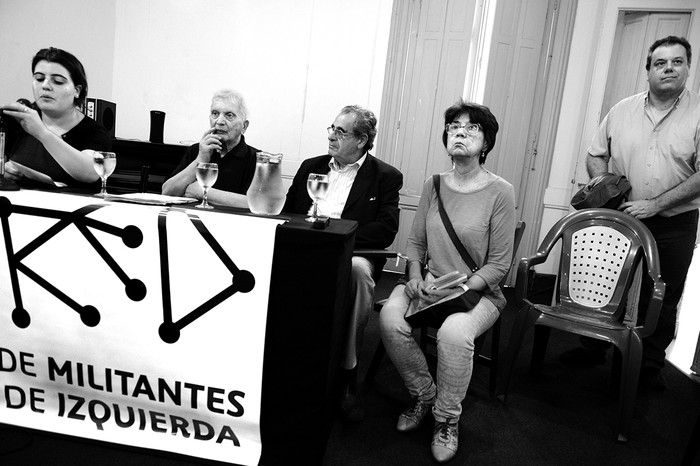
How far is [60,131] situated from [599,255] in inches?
97.9

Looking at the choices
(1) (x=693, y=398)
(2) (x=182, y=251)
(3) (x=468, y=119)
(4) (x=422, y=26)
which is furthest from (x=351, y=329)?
(4) (x=422, y=26)

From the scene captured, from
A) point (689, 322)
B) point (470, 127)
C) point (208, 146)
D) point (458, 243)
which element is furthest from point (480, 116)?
point (689, 322)

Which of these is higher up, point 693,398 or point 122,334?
point 122,334

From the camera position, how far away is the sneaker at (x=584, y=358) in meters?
2.87

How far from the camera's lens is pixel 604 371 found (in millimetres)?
2838

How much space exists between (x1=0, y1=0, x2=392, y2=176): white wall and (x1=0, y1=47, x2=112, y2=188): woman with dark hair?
247 centimetres

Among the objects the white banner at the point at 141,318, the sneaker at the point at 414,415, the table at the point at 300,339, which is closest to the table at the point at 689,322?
the sneaker at the point at 414,415

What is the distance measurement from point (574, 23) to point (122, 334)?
425 centimetres

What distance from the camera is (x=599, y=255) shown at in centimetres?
239

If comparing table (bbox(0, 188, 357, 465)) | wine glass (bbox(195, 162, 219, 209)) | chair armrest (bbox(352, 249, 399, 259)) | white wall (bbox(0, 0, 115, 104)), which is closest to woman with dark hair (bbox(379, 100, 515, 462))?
chair armrest (bbox(352, 249, 399, 259))

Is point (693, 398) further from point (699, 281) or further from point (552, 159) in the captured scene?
point (552, 159)

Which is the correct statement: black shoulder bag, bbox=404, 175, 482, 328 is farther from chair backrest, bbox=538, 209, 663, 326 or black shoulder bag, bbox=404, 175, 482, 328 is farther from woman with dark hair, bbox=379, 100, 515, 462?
chair backrest, bbox=538, 209, 663, 326

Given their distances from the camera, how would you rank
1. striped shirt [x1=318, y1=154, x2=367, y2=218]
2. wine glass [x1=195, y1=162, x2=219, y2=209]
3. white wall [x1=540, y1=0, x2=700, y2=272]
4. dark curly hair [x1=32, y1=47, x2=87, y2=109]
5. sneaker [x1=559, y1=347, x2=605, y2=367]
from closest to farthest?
1. wine glass [x1=195, y1=162, x2=219, y2=209]
2. dark curly hair [x1=32, y1=47, x2=87, y2=109]
3. striped shirt [x1=318, y1=154, x2=367, y2=218]
4. sneaker [x1=559, y1=347, x2=605, y2=367]
5. white wall [x1=540, y1=0, x2=700, y2=272]

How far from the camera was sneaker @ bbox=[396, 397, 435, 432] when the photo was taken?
1.98 meters
